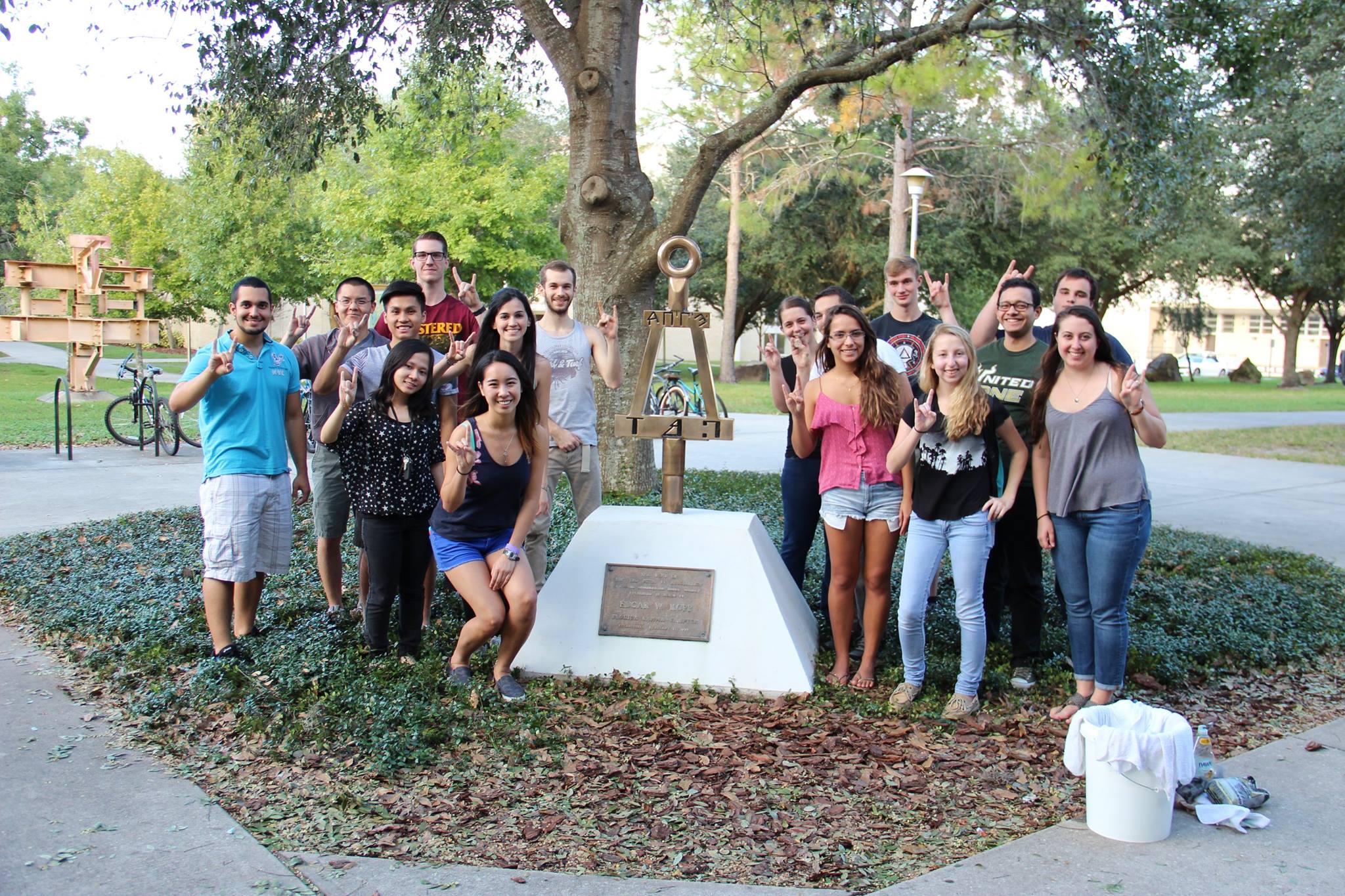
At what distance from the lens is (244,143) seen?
971 centimetres

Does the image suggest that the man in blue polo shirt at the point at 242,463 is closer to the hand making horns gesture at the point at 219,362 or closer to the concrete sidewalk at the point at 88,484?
the hand making horns gesture at the point at 219,362

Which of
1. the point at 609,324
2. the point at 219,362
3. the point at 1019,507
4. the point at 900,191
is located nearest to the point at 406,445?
the point at 219,362

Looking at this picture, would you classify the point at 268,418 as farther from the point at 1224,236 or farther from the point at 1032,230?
the point at 1224,236

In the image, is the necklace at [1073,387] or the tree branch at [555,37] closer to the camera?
the necklace at [1073,387]

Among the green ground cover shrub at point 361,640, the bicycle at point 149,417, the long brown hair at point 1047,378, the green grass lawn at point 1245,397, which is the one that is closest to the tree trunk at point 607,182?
the green ground cover shrub at point 361,640

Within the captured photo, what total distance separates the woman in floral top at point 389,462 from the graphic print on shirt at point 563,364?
28.2 inches

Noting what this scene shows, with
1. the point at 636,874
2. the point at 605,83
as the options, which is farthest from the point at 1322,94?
the point at 636,874

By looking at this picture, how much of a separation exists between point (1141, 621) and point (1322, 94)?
13437 mm

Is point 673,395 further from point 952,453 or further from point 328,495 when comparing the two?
point 952,453

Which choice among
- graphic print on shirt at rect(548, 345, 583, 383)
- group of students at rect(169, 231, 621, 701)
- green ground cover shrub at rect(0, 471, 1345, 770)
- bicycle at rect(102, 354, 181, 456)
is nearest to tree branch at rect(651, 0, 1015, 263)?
green ground cover shrub at rect(0, 471, 1345, 770)

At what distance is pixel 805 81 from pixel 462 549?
5419 mm

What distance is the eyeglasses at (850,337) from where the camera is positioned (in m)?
4.69

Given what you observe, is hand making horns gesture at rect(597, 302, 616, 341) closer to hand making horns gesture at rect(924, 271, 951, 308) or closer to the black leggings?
the black leggings

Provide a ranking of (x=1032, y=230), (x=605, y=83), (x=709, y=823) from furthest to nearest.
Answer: (x=1032, y=230) → (x=605, y=83) → (x=709, y=823)
